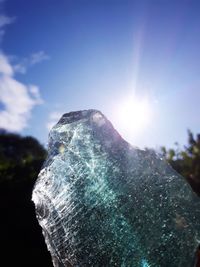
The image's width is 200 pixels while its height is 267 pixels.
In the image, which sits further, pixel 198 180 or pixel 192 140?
pixel 192 140

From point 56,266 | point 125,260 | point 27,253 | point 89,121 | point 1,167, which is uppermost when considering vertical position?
point 1,167

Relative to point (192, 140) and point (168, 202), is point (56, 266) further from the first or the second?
point (192, 140)

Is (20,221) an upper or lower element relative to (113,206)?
upper

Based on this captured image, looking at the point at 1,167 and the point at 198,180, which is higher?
the point at 1,167

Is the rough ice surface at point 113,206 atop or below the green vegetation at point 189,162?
below

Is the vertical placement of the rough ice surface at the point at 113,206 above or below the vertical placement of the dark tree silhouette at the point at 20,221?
below

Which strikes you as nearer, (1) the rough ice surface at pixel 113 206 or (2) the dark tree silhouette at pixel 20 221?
(1) the rough ice surface at pixel 113 206

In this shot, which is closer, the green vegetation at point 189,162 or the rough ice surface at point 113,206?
the rough ice surface at point 113,206

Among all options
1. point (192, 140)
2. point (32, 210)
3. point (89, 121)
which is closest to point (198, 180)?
point (192, 140)

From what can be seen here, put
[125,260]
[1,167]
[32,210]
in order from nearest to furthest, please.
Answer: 1. [125,260]
2. [32,210]
3. [1,167]
